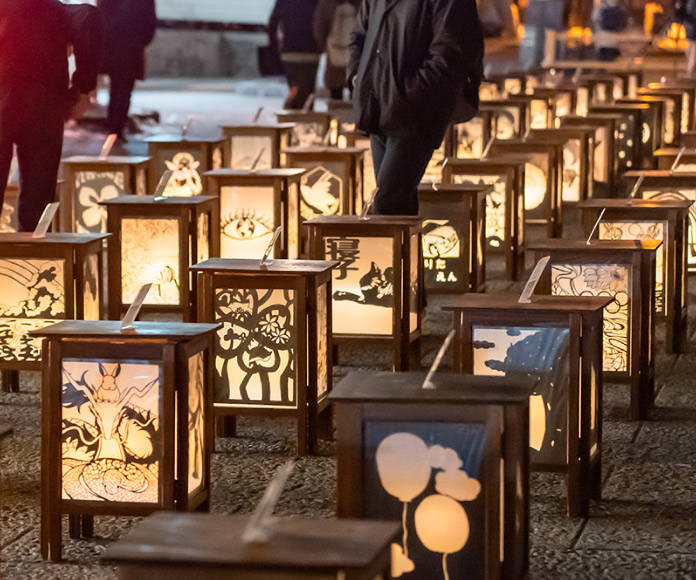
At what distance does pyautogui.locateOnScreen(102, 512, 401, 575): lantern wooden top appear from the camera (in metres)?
2.45

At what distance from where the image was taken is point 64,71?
704 cm

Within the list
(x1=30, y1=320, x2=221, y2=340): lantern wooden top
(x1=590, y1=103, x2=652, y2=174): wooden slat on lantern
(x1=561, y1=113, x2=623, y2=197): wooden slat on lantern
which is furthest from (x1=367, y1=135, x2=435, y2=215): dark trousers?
(x1=590, y1=103, x2=652, y2=174): wooden slat on lantern

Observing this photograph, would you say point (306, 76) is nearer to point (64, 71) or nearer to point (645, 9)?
point (64, 71)

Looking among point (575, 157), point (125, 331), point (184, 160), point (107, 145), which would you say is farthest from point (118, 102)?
point (125, 331)

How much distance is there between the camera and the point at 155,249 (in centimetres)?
639

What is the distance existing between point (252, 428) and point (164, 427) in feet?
5.05

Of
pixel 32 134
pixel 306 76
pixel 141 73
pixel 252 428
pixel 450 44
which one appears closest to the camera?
pixel 252 428

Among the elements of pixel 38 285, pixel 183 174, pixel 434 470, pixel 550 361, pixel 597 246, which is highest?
pixel 183 174

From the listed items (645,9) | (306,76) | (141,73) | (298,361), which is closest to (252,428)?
(298,361)

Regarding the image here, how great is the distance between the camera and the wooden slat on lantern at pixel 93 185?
321 inches

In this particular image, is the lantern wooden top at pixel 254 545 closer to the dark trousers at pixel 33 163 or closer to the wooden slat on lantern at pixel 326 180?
the dark trousers at pixel 33 163

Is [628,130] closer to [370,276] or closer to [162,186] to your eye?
[162,186]

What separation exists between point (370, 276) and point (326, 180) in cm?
296

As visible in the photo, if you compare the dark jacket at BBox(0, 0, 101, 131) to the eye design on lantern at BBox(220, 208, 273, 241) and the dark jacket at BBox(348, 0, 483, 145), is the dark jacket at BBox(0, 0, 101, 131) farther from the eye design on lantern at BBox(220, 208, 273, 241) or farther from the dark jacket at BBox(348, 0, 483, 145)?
the dark jacket at BBox(348, 0, 483, 145)
